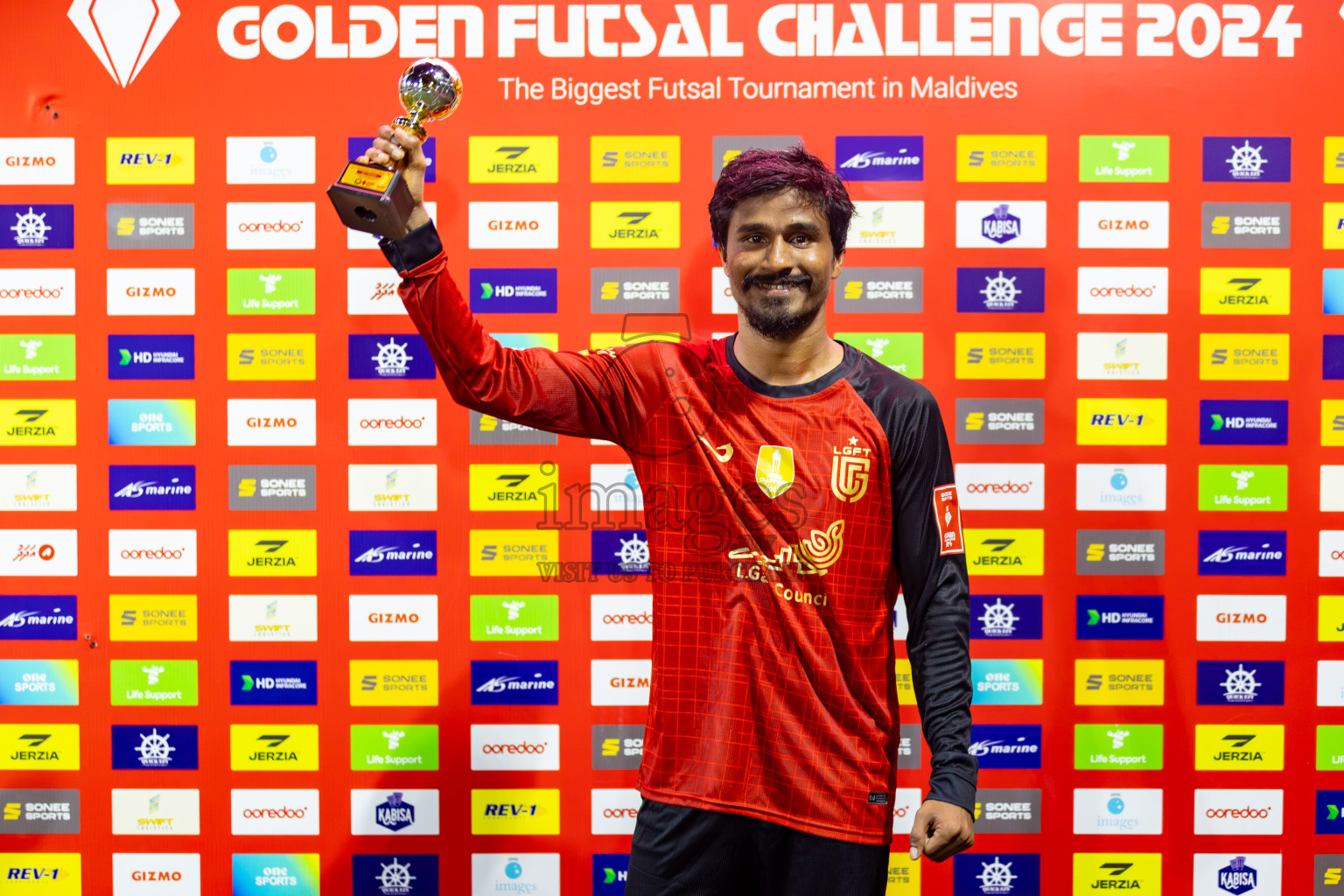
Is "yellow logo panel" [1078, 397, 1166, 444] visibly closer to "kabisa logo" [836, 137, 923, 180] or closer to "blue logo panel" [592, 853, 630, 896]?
"kabisa logo" [836, 137, 923, 180]

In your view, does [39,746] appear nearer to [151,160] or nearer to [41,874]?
[41,874]

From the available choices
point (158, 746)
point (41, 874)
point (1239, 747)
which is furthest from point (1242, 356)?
point (41, 874)

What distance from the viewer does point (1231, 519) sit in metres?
2.24

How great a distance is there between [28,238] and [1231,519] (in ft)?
11.1

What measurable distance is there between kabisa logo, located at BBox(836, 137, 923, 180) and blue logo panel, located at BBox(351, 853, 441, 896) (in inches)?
87.2

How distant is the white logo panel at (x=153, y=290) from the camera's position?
2258mm

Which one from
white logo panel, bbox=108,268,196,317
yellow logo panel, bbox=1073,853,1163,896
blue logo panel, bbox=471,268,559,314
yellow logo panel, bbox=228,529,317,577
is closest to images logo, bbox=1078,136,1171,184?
blue logo panel, bbox=471,268,559,314

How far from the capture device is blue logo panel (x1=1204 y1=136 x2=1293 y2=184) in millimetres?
2217

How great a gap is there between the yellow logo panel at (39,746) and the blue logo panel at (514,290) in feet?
5.43

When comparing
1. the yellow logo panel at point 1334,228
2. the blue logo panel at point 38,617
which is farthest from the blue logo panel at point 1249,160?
the blue logo panel at point 38,617

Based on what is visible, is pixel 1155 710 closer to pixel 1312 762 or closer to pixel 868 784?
pixel 1312 762

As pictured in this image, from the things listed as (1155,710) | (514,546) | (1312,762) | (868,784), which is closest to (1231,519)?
(1155,710)

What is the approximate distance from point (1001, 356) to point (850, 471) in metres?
0.94

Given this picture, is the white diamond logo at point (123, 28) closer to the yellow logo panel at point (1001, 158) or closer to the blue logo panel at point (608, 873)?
the yellow logo panel at point (1001, 158)
